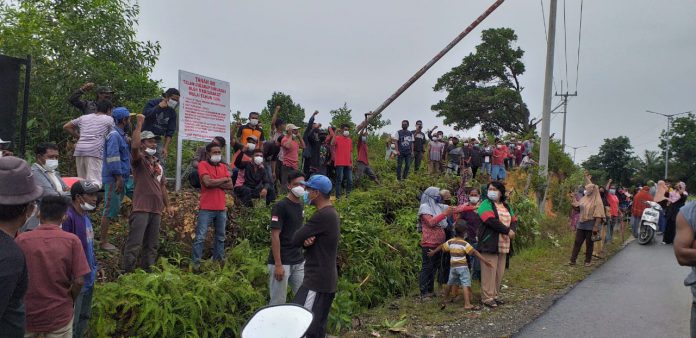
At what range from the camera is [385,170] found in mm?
17172

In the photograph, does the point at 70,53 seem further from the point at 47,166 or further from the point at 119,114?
the point at 47,166

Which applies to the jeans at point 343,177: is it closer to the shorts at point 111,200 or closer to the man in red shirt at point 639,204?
the shorts at point 111,200

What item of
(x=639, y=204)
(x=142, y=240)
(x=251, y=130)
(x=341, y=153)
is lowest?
(x=142, y=240)

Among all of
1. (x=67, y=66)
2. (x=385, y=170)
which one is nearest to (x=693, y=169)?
(x=385, y=170)

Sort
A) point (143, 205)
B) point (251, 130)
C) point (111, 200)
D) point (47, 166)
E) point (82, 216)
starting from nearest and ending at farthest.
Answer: point (82, 216) → point (47, 166) → point (143, 205) → point (111, 200) → point (251, 130)

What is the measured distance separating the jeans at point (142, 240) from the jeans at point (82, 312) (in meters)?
1.57

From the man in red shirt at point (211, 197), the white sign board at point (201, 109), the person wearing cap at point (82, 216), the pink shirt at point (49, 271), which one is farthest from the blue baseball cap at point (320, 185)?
the white sign board at point (201, 109)

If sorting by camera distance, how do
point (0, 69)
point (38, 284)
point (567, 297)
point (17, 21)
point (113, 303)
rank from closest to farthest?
point (38, 284)
point (113, 303)
point (0, 69)
point (567, 297)
point (17, 21)

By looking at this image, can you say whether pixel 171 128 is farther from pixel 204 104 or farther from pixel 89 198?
pixel 89 198

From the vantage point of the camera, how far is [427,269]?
848cm

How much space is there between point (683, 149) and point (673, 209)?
53.0 m

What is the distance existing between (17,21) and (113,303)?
29.4ft

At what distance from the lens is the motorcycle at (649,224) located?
624 inches

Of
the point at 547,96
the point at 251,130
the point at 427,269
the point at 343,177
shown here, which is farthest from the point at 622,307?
the point at 547,96
